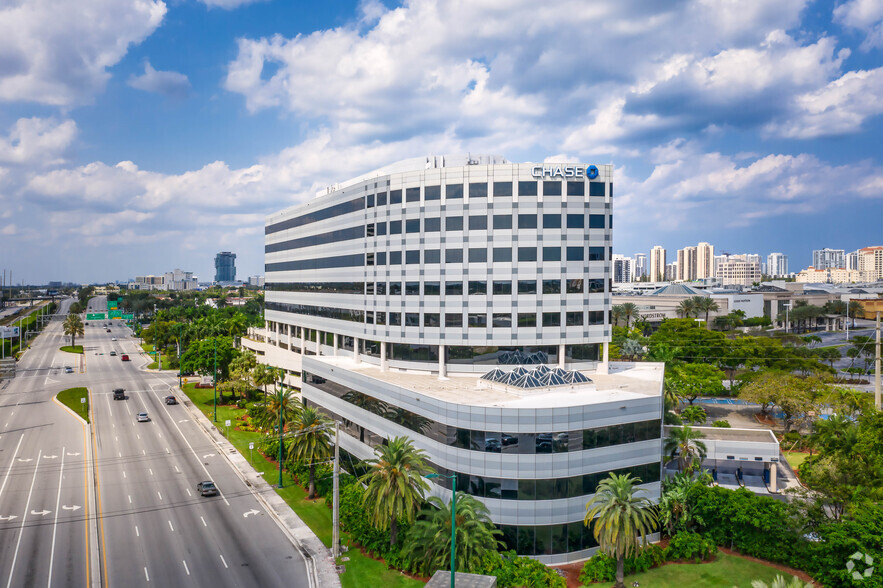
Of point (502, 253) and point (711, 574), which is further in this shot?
point (502, 253)

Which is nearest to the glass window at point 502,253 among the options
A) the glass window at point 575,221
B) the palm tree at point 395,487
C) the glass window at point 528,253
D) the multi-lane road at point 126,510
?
the glass window at point 528,253

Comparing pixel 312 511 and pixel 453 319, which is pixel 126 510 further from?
pixel 453 319

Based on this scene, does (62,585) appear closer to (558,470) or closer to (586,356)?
(558,470)

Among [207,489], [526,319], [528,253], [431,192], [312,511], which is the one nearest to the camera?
[312,511]

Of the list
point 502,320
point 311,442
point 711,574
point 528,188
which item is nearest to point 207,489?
point 311,442

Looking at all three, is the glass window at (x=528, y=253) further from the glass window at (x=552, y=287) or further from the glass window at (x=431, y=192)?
the glass window at (x=431, y=192)

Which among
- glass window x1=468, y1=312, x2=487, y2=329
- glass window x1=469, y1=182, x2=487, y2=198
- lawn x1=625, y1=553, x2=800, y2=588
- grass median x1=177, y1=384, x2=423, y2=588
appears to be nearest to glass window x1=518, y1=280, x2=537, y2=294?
glass window x1=468, y1=312, x2=487, y2=329

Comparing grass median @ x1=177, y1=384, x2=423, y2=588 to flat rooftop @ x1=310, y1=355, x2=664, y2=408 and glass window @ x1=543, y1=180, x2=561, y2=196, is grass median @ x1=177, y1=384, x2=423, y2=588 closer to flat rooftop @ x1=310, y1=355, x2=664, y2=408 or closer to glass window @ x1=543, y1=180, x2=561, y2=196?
flat rooftop @ x1=310, y1=355, x2=664, y2=408

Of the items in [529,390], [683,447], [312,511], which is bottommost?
[312,511]
